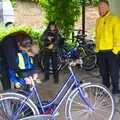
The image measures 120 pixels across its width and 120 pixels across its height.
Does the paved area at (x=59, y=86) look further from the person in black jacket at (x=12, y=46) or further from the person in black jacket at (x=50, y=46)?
the person in black jacket at (x=12, y=46)

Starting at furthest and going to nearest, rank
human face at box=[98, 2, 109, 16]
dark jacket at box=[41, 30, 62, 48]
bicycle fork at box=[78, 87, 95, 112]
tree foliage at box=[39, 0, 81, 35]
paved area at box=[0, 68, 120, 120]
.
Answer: tree foliage at box=[39, 0, 81, 35] → dark jacket at box=[41, 30, 62, 48] → human face at box=[98, 2, 109, 16] → paved area at box=[0, 68, 120, 120] → bicycle fork at box=[78, 87, 95, 112]

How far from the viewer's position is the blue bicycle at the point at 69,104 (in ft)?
16.9

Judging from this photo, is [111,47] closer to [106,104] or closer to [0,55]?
[106,104]

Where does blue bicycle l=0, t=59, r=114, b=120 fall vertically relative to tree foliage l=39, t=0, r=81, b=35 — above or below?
below

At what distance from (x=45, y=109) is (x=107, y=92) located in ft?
3.00

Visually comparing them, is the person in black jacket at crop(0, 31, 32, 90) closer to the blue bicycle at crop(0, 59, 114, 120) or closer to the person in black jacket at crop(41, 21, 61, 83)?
the blue bicycle at crop(0, 59, 114, 120)

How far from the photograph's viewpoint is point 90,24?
812 inches

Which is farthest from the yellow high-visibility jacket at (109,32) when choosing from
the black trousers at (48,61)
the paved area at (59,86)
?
the black trousers at (48,61)

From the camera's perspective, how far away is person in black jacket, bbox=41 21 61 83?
9.69 meters

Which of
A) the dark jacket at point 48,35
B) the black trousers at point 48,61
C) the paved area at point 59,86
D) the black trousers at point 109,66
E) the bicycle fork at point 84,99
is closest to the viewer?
the bicycle fork at point 84,99

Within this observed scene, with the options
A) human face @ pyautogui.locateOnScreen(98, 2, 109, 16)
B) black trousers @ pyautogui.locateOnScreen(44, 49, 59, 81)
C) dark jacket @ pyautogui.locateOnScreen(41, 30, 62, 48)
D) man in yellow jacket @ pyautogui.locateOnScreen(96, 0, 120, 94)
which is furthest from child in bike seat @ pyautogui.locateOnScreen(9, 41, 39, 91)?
black trousers @ pyautogui.locateOnScreen(44, 49, 59, 81)

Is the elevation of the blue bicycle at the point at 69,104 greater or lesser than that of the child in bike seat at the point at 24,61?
lesser

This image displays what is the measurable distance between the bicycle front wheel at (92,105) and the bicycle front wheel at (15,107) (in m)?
0.59

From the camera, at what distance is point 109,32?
709cm
